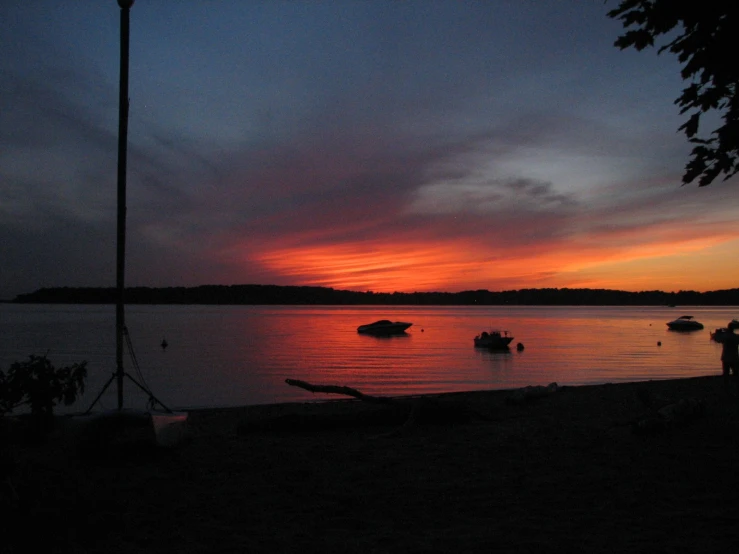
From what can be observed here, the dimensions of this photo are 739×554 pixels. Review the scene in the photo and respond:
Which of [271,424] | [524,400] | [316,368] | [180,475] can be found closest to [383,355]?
[316,368]

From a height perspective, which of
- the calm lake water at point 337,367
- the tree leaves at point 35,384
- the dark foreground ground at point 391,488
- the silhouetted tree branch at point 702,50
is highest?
the silhouetted tree branch at point 702,50

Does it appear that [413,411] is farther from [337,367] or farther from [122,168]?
[337,367]

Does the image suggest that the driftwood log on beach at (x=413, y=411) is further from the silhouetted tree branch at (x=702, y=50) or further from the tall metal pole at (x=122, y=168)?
the silhouetted tree branch at (x=702, y=50)

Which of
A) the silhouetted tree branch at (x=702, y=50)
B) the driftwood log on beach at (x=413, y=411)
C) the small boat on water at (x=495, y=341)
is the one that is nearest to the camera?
the silhouetted tree branch at (x=702, y=50)

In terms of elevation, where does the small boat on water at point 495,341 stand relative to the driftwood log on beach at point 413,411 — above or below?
below

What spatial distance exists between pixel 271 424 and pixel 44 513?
19.3 ft

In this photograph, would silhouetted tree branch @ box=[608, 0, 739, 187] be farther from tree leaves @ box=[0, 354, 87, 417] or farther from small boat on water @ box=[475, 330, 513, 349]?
small boat on water @ box=[475, 330, 513, 349]

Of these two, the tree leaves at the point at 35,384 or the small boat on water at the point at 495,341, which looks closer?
the tree leaves at the point at 35,384

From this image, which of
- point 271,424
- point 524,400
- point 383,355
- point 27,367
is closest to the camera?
point 27,367

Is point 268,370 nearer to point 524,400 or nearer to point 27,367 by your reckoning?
point 524,400

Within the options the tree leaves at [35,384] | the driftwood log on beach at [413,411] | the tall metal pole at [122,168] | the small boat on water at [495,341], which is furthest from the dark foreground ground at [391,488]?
the small boat on water at [495,341]

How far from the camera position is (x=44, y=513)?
6238 mm

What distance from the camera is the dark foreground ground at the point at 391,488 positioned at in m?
5.73

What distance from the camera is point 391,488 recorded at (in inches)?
305
